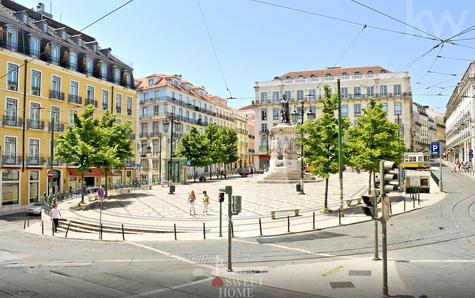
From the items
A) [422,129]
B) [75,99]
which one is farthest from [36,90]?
[422,129]

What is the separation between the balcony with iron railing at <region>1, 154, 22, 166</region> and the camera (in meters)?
35.3

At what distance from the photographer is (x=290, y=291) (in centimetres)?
925

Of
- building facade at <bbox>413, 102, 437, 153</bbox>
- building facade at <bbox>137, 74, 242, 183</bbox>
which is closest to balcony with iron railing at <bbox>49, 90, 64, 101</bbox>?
building facade at <bbox>137, 74, 242, 183</bbox>

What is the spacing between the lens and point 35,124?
3844 centimetres

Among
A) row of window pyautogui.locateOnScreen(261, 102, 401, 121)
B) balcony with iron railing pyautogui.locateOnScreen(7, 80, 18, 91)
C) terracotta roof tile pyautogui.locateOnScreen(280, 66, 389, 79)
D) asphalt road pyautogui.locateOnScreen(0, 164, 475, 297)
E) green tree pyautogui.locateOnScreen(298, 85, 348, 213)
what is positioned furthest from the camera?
terracotta roof tile pyautogui.locateOnScreen(280, 66, 389, 79)

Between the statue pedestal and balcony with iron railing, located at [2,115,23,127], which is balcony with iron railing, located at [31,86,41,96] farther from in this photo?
the statue pedestal

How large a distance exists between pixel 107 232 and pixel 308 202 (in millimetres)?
13792

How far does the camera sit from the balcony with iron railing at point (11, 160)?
116 ft

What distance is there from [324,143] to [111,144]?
18634 mm

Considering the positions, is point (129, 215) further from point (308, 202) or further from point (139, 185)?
point (139, 185)

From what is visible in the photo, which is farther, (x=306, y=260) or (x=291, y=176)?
(x=291, y=176)

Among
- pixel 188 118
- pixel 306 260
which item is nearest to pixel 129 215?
pixel 306 260

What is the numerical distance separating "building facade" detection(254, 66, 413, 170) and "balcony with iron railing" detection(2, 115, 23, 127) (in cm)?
4484

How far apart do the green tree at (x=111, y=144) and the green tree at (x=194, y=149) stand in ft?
52.7
